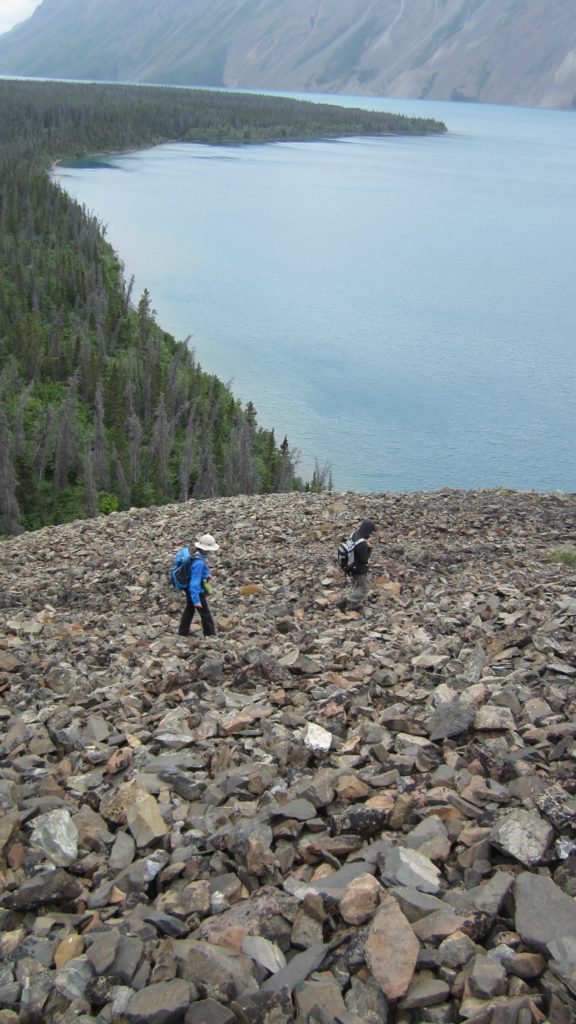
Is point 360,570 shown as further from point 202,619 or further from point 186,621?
point 186,621

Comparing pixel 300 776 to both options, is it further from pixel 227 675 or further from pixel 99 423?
pixel 99 423

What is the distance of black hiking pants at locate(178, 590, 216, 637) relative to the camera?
14.3 metres

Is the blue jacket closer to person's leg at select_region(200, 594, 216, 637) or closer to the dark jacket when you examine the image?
person's leg at select_region(200, 594, 216, 637)

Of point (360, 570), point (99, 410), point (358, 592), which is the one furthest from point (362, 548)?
point (99, 410)

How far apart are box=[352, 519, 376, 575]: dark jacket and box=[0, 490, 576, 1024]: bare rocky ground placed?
0.75 metres

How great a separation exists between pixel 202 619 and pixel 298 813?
22.1 ft

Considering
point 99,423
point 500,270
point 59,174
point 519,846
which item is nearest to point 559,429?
point 99,423

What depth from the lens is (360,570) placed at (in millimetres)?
16062

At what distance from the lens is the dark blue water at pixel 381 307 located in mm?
52531

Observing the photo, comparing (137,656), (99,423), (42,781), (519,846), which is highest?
(519,846)

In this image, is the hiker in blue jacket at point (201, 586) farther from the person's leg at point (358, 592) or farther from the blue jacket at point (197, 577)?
the person's leg at point (358, 592)

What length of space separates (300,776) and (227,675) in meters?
3.83

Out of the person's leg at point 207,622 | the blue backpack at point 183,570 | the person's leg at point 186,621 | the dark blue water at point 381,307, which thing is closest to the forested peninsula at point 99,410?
the dark blue water at point 381,307

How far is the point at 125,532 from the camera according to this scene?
2511cm
